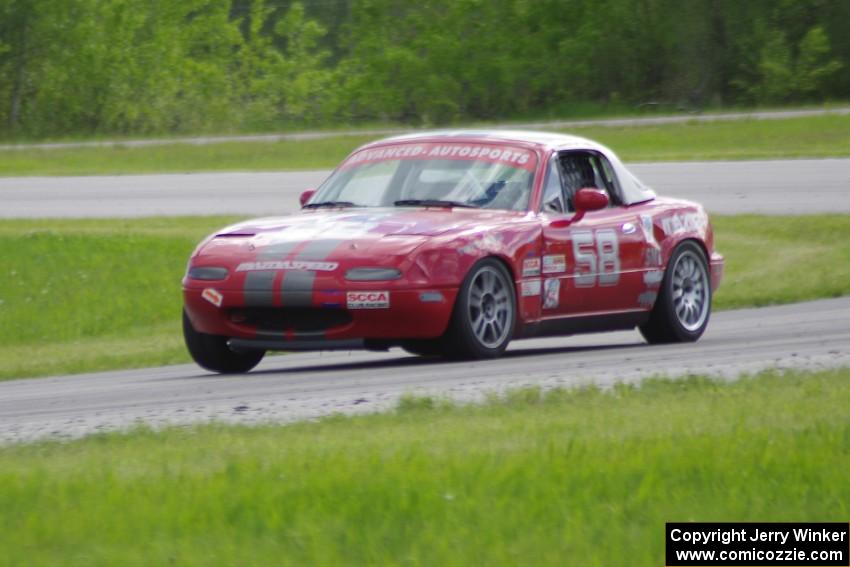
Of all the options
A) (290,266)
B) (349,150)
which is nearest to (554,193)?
(290,266)

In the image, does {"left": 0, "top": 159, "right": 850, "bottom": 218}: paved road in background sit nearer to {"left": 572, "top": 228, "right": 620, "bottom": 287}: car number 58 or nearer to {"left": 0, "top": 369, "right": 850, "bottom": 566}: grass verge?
{"left": 572, "top": 228, "right": 620, "bottom": 287}: car number 58

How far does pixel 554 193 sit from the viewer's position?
10.8 metres

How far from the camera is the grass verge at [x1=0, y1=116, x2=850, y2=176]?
109 ft

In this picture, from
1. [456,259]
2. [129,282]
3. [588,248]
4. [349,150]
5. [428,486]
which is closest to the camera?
[428,486]

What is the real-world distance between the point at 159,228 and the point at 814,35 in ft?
96.5

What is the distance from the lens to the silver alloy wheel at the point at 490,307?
9.77 metres

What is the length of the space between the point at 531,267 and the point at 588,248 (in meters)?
0.67

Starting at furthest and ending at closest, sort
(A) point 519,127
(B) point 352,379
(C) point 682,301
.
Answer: (A) point 519,127, (C) point 682,301, (B) point 352,379

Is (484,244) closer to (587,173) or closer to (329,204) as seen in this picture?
(329,204)

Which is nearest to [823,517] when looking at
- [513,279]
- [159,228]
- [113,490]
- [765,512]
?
[765,512]

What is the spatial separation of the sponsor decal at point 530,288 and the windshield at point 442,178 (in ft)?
1.71

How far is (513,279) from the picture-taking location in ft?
32.9

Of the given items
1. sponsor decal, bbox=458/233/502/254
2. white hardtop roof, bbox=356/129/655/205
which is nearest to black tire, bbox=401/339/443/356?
sponsor decal, bbox=458/233/502/254

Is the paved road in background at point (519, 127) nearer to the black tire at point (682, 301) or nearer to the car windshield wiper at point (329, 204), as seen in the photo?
the black tire at point (682, 301)
